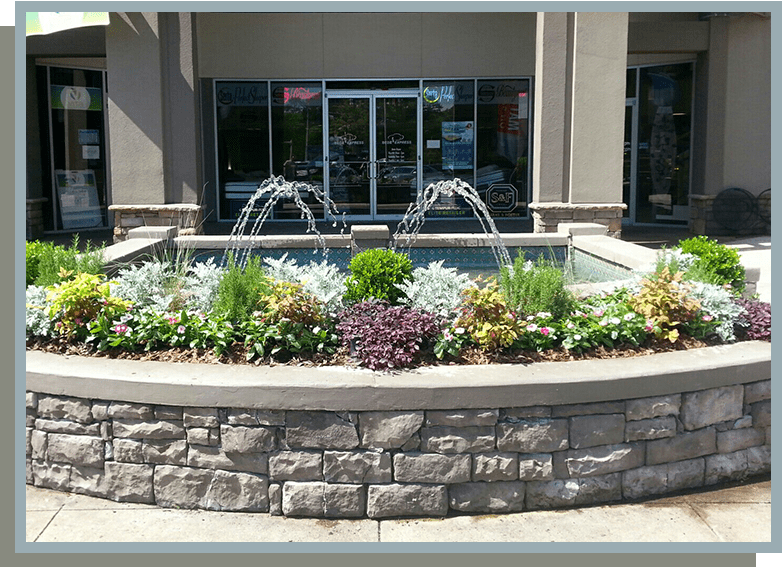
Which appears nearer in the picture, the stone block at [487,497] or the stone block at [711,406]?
the stone block at [487,497]

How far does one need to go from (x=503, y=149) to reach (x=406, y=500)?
13.0 meters

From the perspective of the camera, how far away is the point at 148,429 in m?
4.73

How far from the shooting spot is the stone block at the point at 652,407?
480cm

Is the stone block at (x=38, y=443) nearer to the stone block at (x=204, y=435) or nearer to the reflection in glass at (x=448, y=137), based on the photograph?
the stone block at (x=204, y=435)

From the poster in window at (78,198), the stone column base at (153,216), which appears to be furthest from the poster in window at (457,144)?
the poster in window at (78,198)

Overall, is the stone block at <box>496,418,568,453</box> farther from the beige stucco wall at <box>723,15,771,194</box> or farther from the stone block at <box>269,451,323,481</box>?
the beige stucco wall at <box>723,15,771,194</box>

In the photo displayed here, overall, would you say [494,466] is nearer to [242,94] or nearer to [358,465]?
[358,465]

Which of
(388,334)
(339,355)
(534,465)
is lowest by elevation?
(534,465)

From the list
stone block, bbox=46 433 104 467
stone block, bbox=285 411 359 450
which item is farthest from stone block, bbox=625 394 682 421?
stone block, bbox=46 433 104 467

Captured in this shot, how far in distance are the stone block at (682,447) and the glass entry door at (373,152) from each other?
1223cm

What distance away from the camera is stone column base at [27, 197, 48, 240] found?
50.6ft

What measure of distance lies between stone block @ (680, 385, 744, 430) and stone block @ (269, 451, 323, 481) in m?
2.17

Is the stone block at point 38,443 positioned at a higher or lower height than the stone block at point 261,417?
A: lower

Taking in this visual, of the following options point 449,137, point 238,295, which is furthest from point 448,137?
point 238,295
